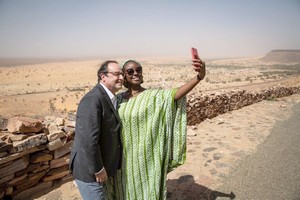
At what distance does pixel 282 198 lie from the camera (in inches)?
141

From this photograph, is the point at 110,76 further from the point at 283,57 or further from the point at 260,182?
the point at 283,57

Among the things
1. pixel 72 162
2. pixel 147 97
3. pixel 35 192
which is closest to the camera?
pixel 72 162

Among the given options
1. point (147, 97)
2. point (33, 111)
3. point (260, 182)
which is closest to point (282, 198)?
point (260, 182)

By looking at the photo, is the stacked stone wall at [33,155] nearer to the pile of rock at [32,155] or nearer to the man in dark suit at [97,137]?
the pile of rock at [32,155]

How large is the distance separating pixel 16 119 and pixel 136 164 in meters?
→ 2.45

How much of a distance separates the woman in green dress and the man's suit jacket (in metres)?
0.19

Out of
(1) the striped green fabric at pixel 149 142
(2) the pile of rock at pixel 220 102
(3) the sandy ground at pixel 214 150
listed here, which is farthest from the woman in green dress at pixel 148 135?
(2) the pile of rock at pixel 220 102

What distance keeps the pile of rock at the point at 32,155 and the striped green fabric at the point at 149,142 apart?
1738 mm

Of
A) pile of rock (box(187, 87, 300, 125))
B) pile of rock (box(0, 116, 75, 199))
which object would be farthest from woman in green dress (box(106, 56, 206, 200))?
pile of rock (box(187, 87, 300, 125))

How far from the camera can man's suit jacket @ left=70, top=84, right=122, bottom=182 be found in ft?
6.40

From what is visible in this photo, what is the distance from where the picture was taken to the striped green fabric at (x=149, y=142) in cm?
238

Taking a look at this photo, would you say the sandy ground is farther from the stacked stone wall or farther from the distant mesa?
the distant mesa

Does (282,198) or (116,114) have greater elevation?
(116,114)

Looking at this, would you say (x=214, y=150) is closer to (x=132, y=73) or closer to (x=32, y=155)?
(x=132, y=73)
